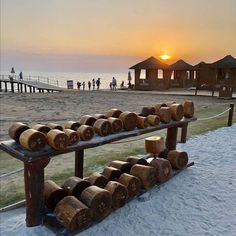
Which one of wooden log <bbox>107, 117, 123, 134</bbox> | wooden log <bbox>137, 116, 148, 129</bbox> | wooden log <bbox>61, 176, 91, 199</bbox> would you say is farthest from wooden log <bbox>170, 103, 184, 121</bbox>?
wooden log <bbox>61, 176, 91, 199</bbox>

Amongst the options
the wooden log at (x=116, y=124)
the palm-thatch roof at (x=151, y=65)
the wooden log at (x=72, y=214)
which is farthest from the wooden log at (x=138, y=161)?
the palm-thatch roof at (x=151, y=65)

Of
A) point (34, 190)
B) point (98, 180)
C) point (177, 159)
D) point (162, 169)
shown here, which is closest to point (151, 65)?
point (177, 159)

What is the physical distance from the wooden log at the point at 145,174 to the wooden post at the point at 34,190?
1.52 m

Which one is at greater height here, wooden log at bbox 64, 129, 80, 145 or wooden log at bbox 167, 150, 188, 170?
wooden log at bbox 64, 129, 80, 145

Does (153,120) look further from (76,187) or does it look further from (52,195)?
(52,195)

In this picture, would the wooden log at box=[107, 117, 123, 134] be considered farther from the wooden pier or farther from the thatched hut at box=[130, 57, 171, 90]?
the wooden pier

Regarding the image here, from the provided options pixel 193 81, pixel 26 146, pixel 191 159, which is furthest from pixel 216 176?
→ pixel 193 81

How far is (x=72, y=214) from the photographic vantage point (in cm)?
356

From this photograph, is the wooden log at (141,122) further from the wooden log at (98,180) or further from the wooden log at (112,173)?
the wooden log at (98,180)

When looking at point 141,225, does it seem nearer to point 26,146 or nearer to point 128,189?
point 128,189

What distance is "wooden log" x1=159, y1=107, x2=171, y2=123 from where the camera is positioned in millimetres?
5316

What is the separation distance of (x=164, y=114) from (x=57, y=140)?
7.45 feet

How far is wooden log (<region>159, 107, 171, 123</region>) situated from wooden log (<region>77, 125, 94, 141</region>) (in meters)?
1.57

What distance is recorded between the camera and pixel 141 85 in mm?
36656
